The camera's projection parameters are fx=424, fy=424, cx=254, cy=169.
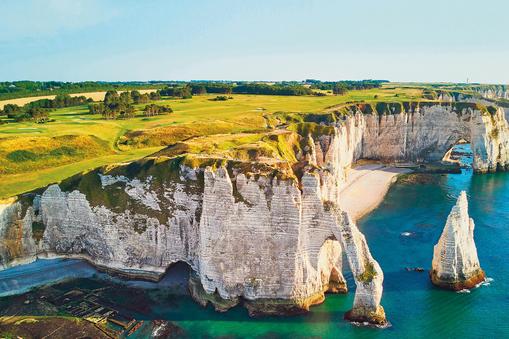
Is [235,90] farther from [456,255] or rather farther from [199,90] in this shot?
[456,255]

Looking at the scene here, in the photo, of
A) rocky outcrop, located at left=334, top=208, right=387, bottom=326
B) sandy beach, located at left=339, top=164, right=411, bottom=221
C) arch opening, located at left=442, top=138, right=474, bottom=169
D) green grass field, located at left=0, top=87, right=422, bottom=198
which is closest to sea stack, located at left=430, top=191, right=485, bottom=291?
rocky outcrop, located at left=334, top=208, right=387, bottom=326

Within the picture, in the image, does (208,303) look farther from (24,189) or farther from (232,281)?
(24,189)

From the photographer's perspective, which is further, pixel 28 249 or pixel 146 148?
pixel 146 148

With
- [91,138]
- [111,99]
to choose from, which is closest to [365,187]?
[91,138]

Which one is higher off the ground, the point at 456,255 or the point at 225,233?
the point at 225,233

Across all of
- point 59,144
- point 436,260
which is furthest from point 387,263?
point 59,144

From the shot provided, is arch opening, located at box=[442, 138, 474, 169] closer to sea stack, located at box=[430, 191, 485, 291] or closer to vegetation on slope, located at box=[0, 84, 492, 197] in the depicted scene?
vegetation on slope, located at box=[0, 84, 492, 197]
